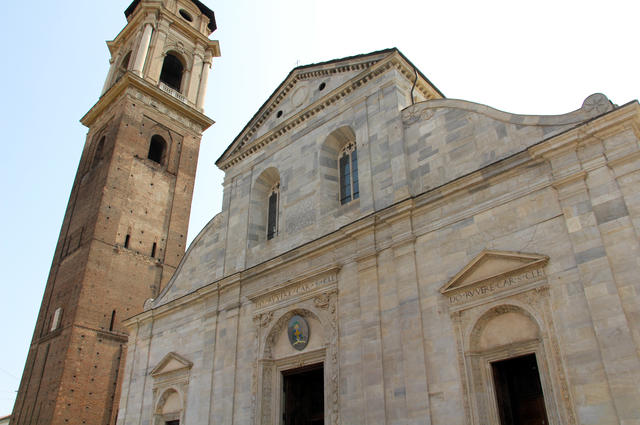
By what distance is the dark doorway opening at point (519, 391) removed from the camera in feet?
32.1

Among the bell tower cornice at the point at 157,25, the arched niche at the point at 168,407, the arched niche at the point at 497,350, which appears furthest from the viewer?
the bell tower cornice at the point at 157,25

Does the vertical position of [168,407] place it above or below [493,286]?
below

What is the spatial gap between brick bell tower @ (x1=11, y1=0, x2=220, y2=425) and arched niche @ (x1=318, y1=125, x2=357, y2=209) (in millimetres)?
14881

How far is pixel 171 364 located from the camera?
1659 centimetres

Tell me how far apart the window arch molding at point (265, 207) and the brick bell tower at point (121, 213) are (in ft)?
39.1

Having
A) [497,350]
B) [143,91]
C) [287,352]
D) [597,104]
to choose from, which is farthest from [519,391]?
[143,91]

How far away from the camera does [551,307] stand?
9.46 m

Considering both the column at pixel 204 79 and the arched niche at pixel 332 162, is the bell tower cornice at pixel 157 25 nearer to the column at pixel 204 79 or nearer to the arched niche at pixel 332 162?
the column at pixel 204 79

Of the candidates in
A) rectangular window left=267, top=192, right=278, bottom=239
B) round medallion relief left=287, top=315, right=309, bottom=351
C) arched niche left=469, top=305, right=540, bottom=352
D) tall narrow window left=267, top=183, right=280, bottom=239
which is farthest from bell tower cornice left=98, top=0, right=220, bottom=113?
arched niche left=469, top=305, right=540, bottom=352

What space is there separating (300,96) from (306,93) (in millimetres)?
271

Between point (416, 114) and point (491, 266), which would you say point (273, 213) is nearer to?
point (416, 114)

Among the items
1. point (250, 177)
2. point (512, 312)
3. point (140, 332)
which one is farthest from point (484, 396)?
point (140, 332)

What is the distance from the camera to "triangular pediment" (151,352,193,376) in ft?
52.8

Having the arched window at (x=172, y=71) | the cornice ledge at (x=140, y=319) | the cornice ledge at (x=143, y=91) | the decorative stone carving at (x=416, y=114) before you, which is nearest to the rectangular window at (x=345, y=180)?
the decorative stone carving at (x=416, y=114)
